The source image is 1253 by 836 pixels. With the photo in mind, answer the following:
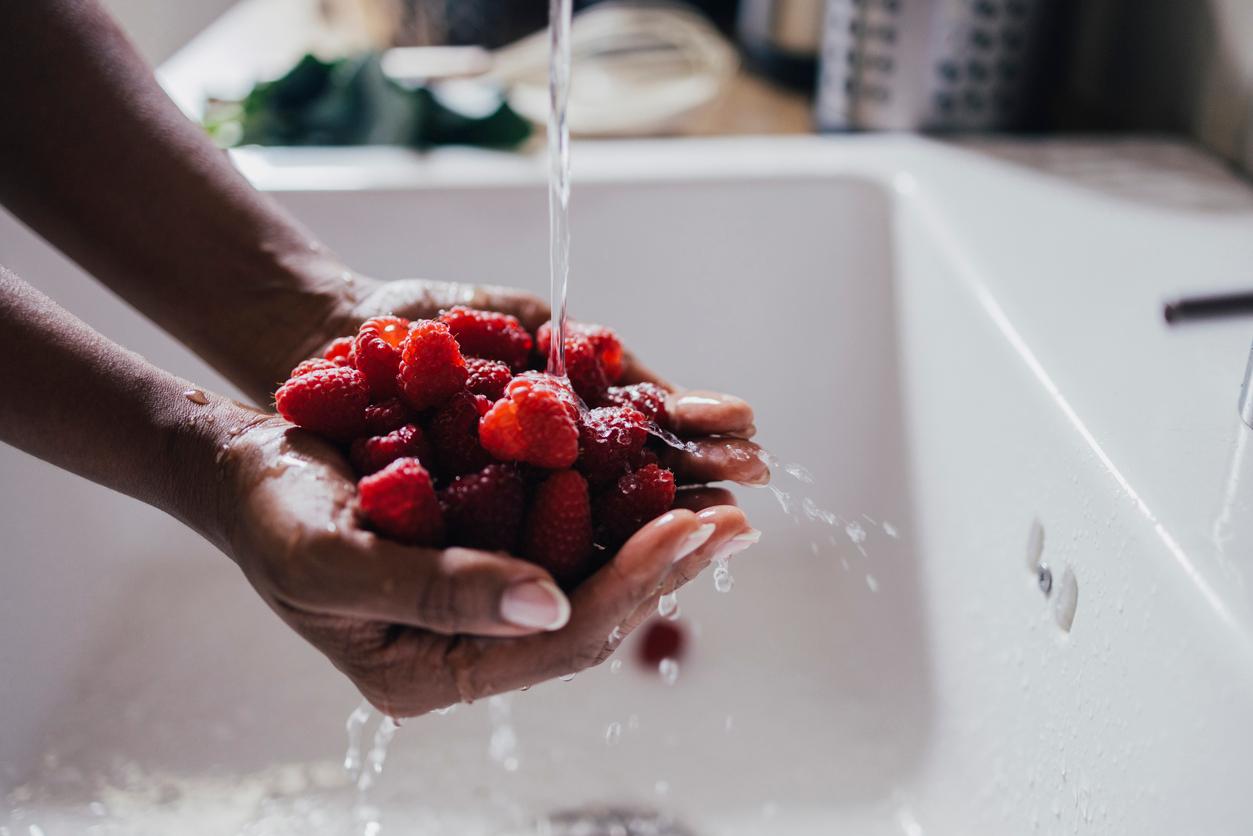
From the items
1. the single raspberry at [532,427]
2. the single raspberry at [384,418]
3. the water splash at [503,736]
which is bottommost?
the water splash at [503,736]

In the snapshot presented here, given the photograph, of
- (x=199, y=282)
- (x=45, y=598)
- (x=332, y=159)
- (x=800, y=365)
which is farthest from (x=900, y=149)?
(x=45, y=598)

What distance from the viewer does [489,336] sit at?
718 millimetres

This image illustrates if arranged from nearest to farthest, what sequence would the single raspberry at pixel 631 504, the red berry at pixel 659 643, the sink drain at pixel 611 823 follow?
the single raspberry at pixel 631 504
the sink drain at pixel 611 823
the red berry at pixel 659 643

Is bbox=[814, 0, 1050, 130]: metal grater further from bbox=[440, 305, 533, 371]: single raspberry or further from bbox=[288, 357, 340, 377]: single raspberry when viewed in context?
bbox=[288, 357, 340, 377]: single raspberry

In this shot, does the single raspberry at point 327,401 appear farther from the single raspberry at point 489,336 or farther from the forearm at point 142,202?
the forearm at point 142,202

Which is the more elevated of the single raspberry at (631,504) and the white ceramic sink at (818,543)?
the single raspberry at (631,504)

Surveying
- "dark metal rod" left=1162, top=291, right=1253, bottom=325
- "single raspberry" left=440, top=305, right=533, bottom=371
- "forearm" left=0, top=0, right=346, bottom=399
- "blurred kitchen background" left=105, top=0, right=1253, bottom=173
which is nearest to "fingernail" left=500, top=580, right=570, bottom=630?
"single raspberry" left=440, top=305, right=533, bottom=371

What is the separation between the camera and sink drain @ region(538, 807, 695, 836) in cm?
89

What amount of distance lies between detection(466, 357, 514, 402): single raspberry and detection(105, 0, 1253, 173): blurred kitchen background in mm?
524

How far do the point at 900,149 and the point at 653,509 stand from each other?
0.64 metres

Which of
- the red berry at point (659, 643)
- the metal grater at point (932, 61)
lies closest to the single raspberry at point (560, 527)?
the red berry at point (659, 643)

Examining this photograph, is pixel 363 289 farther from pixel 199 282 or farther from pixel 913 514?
pixel 913 514

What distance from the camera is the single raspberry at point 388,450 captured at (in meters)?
0.61

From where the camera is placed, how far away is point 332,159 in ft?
3.61
